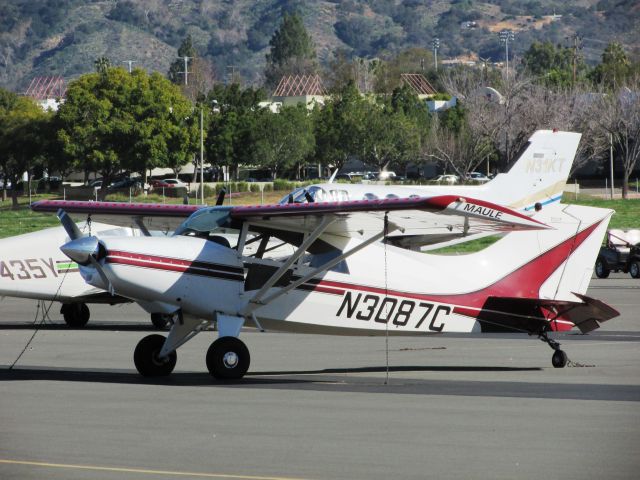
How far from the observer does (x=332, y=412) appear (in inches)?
455

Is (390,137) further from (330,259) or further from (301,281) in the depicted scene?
(301,281)

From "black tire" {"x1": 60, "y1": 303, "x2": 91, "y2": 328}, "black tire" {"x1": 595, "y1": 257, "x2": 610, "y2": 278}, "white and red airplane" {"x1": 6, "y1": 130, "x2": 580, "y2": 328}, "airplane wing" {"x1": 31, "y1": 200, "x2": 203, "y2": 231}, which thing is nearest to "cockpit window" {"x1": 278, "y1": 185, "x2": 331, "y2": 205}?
"white and red airplane" {"x1": 6, "y1": 130, "x2": 580, "y2": 328}

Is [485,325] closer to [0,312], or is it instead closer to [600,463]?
[600,463]

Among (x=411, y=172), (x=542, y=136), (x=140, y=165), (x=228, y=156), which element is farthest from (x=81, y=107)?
(x=542, y=136)

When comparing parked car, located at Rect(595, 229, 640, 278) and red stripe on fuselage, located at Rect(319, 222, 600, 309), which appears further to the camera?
parked car, located at Rect(595, 229, 640, 278)

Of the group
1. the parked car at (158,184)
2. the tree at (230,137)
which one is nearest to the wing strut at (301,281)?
the parked car at (158,184)

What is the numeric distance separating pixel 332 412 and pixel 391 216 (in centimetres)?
295

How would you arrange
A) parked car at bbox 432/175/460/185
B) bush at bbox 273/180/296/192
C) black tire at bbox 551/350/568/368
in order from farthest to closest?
1. parked car at bbox 432/175/460/185
2. bush at bbox 273/180/296/192
3. black tire at bbox 551/350/568/368

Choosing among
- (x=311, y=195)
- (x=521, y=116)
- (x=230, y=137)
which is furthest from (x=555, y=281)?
(x=230, y=137)

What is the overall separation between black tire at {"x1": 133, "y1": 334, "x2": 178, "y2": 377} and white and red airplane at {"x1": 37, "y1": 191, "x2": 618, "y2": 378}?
13 millimetres

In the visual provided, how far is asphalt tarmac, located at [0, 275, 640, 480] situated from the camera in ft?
29.6

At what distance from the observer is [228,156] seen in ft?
295

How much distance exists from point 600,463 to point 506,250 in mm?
6469

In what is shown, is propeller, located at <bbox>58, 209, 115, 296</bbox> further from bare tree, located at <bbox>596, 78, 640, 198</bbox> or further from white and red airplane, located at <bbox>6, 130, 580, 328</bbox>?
bare tree, located at <bbox>596, 78, 640, 198</bbox>
